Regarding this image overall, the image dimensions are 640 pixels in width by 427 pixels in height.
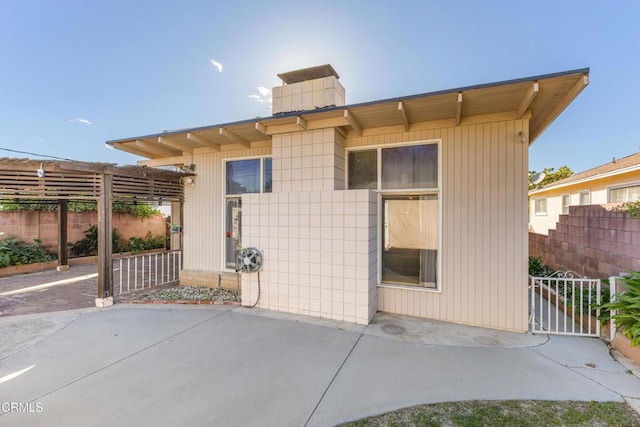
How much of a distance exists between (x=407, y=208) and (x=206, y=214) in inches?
172

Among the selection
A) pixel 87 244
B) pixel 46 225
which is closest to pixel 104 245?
pixel 46 225

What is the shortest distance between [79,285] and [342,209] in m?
6.89

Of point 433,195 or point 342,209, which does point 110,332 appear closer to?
point 342,209

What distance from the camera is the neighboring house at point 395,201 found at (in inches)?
155

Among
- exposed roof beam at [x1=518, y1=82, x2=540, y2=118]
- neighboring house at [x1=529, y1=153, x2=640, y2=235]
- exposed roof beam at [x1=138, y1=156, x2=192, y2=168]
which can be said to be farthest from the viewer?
neighboring house at [x1=529, y1=153, x2=640, y2=235]

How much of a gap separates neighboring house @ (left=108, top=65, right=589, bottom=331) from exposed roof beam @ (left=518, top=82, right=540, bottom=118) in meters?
0.03

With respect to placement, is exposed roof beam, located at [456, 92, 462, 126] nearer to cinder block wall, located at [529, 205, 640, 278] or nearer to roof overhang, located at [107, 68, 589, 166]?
roof overhang, located at [107, 68, 589, 166]

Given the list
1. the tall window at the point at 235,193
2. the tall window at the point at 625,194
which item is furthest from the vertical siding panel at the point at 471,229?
the tall window at the point at 625,194

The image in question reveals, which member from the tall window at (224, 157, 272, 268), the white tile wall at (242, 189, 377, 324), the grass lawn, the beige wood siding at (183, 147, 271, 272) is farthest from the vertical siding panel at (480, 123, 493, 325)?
the beige wood siding at (183, 147, 271, 272)

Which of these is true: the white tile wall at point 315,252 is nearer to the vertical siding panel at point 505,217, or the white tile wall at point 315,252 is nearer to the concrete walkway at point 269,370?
the concrete walkway at point 269,370

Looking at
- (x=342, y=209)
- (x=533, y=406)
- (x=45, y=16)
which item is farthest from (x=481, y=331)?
(x=45, y=16)

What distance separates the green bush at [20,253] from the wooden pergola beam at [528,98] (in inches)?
483


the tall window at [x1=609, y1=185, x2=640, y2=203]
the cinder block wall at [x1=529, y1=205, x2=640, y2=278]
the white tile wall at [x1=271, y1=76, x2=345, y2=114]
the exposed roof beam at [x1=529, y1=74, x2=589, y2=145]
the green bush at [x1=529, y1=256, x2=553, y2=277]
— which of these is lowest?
the green bush at [x1=529, y1=256, x2=553, y2=277]

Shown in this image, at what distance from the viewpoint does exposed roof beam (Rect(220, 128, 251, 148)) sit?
5108 millimetres
